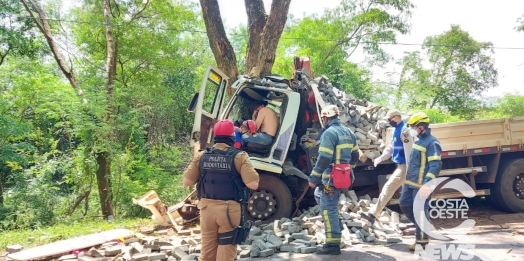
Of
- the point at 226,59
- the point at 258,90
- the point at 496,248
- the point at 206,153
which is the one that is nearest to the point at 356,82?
the point at 226,59

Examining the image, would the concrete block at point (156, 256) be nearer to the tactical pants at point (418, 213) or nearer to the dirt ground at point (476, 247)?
the dirt ground at point (476, 247)

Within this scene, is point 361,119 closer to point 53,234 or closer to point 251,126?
point 251,126

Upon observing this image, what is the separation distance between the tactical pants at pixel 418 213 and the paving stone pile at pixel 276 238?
52 cm

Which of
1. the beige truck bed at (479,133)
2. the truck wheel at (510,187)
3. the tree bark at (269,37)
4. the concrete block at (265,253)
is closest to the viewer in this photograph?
the concrete block at (265,253)

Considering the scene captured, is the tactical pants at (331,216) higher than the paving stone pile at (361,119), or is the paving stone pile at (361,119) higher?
the paving stone pile at (361,119)

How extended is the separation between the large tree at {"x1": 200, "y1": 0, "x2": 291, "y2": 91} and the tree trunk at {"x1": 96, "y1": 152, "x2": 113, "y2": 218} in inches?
164

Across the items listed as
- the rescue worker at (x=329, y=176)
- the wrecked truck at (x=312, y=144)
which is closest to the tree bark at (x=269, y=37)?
the wrecked truck at (x=312, y=144)

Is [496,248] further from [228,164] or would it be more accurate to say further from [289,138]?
[228,164]

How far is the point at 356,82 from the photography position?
2106cm

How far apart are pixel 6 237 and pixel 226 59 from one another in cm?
530

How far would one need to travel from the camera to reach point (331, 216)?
4.89 m

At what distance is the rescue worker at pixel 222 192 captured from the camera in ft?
12.2

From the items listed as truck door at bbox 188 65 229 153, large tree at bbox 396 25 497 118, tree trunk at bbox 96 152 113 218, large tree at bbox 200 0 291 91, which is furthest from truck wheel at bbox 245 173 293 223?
large tree at bbox 396 25 497 118

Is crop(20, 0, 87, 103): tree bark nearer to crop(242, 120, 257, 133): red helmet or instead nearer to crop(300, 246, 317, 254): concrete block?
crop(242, 120, 257, 133): red helmet
